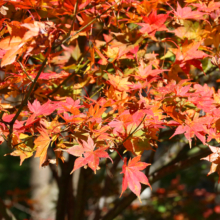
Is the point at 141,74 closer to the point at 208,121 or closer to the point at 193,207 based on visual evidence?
the point at 208,121

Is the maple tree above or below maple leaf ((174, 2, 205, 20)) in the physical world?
below

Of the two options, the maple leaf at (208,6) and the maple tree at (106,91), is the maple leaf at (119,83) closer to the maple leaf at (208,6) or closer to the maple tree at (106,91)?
the maple tree at (106,91)

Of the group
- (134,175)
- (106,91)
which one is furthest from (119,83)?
(134,175)

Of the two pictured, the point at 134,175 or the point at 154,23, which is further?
the point at 154,23

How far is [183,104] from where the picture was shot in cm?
113

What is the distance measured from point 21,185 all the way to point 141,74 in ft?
17.7

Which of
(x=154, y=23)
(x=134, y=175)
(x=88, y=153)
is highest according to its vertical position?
(x=154, y=23)

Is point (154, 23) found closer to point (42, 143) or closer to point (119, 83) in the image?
point (119, 83)

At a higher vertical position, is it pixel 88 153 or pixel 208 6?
pixel 208 6

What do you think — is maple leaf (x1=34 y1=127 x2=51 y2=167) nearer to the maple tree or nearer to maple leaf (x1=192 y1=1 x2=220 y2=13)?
the maple tree

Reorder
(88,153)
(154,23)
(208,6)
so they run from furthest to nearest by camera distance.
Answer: (208,6) < (154,23) < (88,153)

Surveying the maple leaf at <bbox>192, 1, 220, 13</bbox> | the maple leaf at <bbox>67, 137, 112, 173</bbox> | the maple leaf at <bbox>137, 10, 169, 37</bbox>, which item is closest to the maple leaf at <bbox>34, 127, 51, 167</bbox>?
the maple leaf at <bbox>67, 137, 112, 173</bbox>

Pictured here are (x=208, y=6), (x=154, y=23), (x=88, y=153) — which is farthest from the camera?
(x=208, y=6)

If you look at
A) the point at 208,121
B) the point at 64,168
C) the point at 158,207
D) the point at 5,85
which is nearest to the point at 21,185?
the point at 158,207
